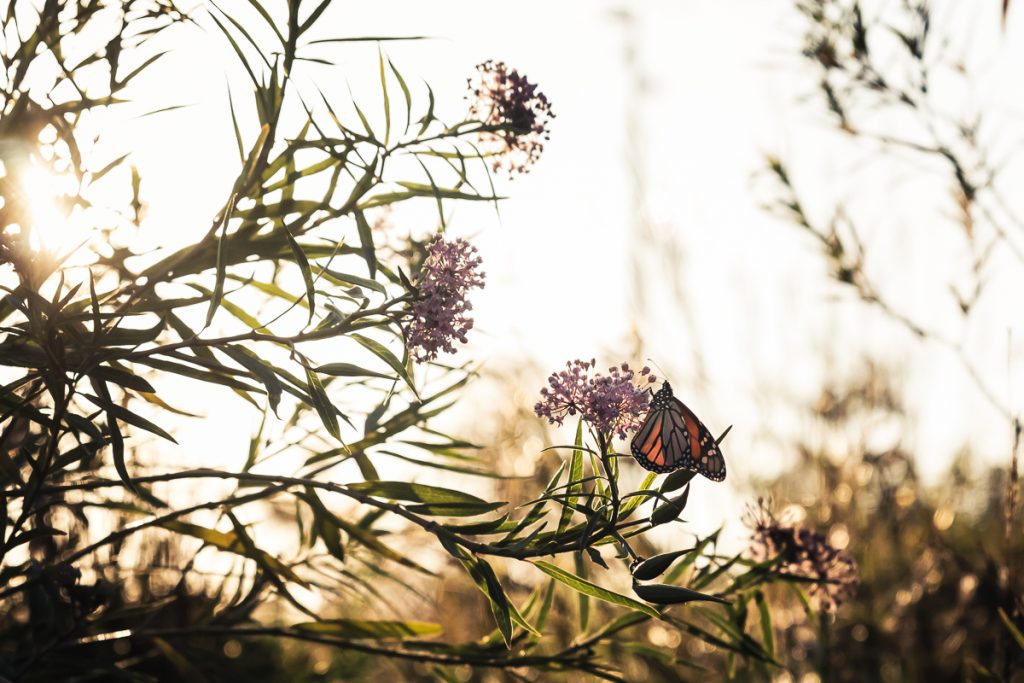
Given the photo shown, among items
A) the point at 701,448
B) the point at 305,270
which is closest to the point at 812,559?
the point at 701,448

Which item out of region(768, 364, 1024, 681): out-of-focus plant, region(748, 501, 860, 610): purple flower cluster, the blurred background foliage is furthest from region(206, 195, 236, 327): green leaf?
region(768, 364, 1024, 681): out-of-focus plant

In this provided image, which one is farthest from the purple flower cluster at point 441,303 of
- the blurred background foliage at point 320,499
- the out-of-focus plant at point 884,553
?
the out-of-focus plant at point 884,553

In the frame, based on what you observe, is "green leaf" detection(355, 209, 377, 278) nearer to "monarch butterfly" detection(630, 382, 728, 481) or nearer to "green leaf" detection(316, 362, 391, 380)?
"green leaf" detection(316, 362, 391, 380)

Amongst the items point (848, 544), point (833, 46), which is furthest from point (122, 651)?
point (833, 46)

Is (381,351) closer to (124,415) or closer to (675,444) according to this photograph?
(124,415)

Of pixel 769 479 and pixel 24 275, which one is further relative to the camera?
pixel 769 479

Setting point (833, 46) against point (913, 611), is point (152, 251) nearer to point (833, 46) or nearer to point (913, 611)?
point (833, 46)

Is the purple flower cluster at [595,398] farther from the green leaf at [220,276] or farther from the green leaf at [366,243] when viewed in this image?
the green leaf at [220,276]
